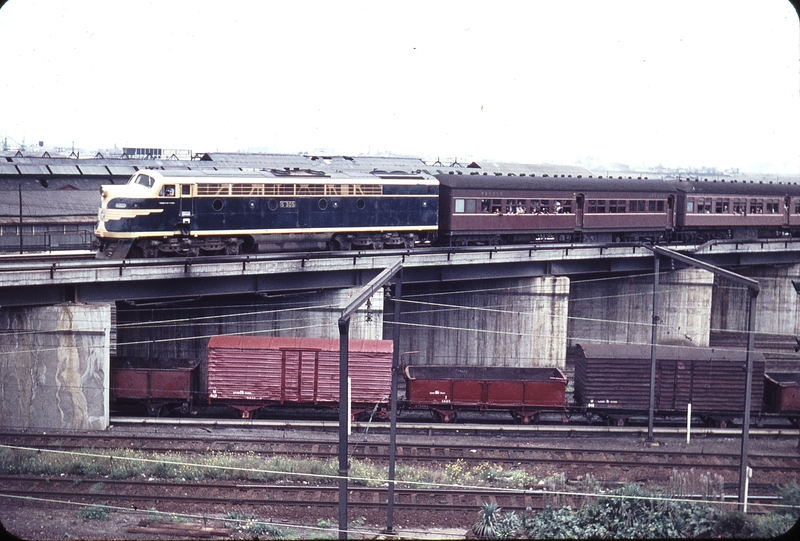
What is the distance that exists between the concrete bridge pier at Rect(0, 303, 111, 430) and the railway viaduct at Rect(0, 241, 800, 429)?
3 centimetres

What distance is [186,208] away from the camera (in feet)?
92.6

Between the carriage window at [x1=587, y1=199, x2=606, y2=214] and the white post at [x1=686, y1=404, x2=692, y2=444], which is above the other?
the carriage window at [x1=587, y1=199, x2=606, y2=214]

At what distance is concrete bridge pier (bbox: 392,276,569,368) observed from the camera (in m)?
37.7

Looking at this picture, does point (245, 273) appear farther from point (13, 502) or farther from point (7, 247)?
point (7, 247)

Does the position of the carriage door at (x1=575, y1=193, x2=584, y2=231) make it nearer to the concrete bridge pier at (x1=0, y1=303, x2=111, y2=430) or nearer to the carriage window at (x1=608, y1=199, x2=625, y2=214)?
the carriage window at (x1=608, y1=199, x2=625, y2=214)

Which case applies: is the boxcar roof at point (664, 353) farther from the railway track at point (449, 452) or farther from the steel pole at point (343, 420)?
the steel pole at point (343, 420)

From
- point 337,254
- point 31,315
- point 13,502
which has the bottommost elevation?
point 13,502

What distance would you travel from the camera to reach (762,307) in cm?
4775

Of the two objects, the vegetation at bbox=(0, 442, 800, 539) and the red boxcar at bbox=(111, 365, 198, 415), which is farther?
the red boxcar at bbox=(111, 365, 198, 415)

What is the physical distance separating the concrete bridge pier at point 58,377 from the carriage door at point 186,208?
4.36 metres

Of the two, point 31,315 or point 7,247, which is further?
point 7,247

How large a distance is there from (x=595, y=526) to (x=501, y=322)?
22046 millimetres

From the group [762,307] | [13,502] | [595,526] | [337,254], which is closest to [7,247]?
[337,254]

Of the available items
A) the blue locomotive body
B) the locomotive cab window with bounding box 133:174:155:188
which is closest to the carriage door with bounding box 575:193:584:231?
the blue locomotive body
